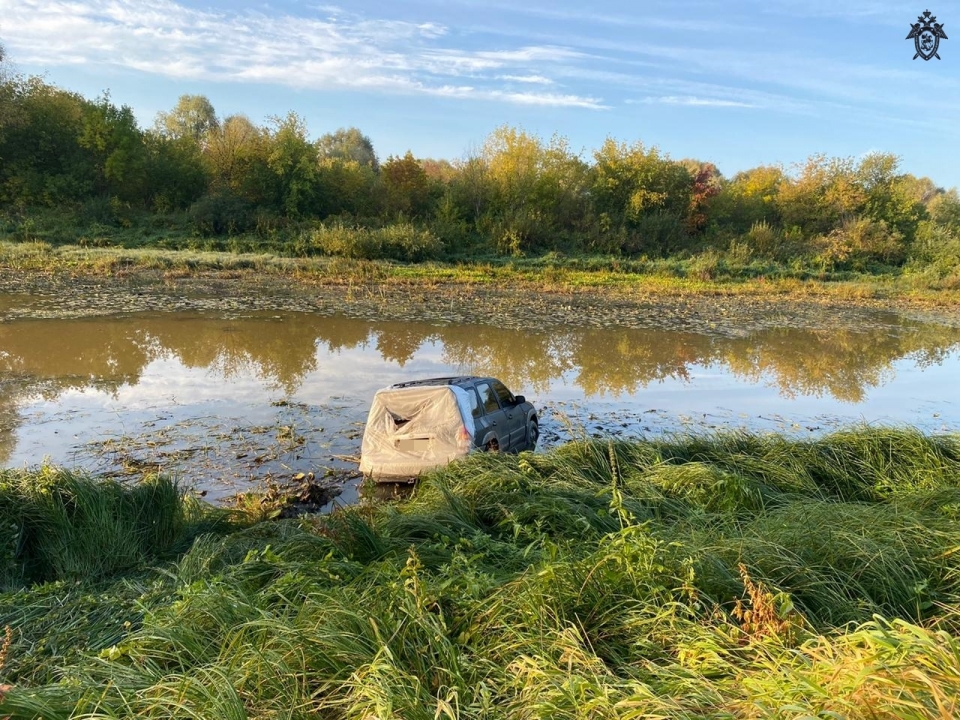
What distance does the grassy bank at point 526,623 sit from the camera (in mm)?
2670

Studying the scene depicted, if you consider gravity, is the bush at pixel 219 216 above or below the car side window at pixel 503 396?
above

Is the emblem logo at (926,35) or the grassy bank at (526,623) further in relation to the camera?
the emblem logo at (926,35)

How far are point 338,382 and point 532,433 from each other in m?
5.74

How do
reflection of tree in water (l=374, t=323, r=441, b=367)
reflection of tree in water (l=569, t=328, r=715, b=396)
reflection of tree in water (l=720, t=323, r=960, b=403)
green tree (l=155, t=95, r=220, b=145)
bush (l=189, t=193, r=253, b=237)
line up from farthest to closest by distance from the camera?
green tree (l=155, t=95, r=220, b=145) < bush (l=189, t=193, r=253, b=237) < reflection of tree in water (l=374, t=323, r=441, b=367) < reflection of tree in water (l=720, t=323, r=960, b=403) < reflection of tree in water (l=569, t=328, r=715, b=396)

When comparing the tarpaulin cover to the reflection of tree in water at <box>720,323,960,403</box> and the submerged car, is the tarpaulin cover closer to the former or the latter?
the submerged car

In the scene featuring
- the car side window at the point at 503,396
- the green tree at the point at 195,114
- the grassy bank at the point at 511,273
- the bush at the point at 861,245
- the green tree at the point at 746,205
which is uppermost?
the green tree at the point at 195,114

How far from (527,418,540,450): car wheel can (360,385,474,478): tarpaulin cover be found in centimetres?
222

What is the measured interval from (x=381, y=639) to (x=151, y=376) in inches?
504

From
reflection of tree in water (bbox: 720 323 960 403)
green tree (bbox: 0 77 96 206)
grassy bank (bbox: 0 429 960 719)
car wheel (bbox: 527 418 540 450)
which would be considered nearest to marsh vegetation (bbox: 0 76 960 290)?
green tree (bbox: 0 77 96 206)

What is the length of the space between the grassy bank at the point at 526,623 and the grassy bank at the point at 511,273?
26.5m

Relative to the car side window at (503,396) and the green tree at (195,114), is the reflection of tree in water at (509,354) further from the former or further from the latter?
the green tree at (195,114)

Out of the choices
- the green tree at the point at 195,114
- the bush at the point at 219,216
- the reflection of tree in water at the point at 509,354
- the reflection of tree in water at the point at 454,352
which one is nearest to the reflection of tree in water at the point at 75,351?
the reflection of tree in water at the point at 454,352

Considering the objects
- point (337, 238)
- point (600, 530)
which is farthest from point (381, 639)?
point (337, 238)

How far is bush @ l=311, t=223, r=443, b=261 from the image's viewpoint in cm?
3859
